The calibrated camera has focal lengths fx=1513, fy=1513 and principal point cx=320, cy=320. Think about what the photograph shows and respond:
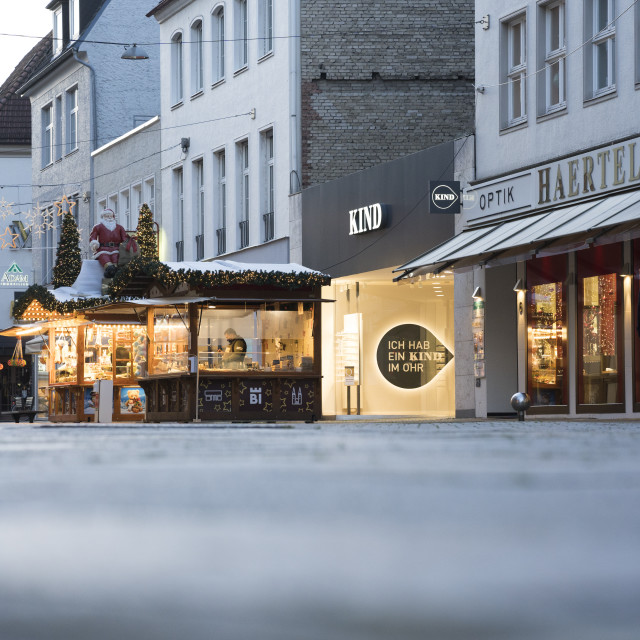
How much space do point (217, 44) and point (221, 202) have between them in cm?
396

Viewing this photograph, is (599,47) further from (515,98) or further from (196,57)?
(196,57)

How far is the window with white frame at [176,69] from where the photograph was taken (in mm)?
40562

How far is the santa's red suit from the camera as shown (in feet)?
102

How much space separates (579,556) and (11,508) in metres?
1.19

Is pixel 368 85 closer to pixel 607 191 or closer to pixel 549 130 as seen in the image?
pixel 549 130

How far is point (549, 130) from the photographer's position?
76.3 feet

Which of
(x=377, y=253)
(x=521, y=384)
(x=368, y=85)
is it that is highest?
(x=368, y=85)

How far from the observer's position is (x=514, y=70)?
24.8 metres

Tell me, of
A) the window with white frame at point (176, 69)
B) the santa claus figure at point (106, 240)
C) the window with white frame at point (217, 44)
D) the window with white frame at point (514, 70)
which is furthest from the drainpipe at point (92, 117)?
the window with white frame at point (514, 70)

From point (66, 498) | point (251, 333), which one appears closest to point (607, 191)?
point (251, 333)

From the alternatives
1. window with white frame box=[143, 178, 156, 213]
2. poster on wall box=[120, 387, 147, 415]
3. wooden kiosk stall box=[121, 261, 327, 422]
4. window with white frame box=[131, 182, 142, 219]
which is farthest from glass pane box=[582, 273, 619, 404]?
window with white frame box=[131, 182, 142, 219]

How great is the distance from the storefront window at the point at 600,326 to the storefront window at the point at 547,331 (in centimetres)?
59

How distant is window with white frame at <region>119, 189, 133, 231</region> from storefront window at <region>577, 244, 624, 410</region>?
24.2 metres

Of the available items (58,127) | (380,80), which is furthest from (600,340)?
(58,127)
